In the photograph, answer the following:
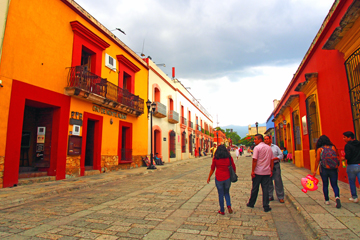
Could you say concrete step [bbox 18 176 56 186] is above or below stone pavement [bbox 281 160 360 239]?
above

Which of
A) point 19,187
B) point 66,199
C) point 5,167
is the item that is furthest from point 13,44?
point 66,199

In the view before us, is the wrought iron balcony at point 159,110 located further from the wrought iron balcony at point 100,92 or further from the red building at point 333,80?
the red building at point 333,80

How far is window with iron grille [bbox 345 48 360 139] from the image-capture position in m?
5.98

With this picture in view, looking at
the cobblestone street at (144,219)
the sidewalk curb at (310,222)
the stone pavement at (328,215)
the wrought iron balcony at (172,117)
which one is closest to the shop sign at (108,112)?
the cobblestone street at (144,219)

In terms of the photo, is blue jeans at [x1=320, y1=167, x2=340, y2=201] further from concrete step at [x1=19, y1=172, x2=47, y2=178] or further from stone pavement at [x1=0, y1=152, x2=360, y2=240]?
concrete step at [x1=19, y1=172, x2=47, y2=178]

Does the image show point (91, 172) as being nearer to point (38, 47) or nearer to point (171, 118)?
point (38, 47)

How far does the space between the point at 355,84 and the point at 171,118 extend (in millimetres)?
15999

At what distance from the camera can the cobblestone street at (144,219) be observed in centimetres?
352

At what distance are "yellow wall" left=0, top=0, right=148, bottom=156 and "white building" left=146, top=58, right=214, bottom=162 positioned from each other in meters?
7.70

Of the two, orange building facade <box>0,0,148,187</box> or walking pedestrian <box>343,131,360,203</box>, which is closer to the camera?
walking pedestrian <box>343,131,360,203</box>

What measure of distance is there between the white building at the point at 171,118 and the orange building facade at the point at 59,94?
446 centimetres

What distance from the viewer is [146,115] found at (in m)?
16.9

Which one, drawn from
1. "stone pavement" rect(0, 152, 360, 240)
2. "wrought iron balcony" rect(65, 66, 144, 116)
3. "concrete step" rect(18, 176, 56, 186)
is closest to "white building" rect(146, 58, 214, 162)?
"wrought iron balcony" rect(65, 66, 144, 116)

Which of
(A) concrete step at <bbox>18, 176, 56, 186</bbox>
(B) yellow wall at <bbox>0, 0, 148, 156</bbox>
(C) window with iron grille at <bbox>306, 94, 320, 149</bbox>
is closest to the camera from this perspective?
(B) yellow wall at <bbox>0, 0, 148, 156</bbox>
